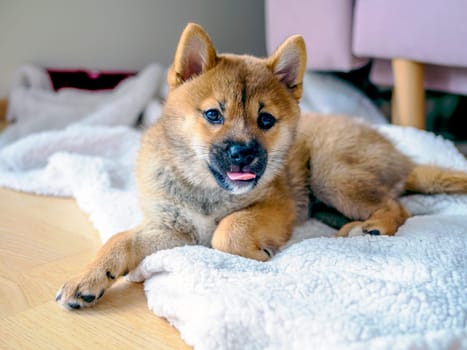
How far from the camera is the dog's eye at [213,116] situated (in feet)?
3.75

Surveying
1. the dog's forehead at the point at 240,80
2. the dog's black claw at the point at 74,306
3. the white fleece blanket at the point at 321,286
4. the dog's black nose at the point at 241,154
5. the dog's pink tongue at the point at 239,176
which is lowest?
the dog's black claw at the point at 74,306

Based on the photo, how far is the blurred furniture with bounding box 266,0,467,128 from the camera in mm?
1674

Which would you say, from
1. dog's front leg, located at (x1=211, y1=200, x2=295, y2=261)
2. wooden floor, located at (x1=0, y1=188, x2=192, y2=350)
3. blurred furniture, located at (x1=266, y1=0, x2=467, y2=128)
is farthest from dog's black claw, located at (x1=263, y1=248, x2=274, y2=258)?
blurred furniture, located at (x1=266, y1=0, x2=467, y2=128)

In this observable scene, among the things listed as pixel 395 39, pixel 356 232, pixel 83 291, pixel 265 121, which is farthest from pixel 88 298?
pixel 395 39

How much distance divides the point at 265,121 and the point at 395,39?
837mm

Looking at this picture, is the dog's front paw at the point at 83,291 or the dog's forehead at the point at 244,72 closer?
the dog's front paw at the point at 83,291

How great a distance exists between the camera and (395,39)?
5.89 feet

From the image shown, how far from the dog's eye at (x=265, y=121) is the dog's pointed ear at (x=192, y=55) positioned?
164mm

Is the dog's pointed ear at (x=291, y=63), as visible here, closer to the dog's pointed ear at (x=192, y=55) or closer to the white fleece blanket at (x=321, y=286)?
the dog's pointed ear at (x=192, y=55)

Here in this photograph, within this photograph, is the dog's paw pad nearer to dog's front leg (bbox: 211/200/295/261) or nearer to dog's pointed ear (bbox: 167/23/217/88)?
dog's front leg (bbox: 211/200/295/261)

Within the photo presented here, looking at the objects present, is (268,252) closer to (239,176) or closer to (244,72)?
(239,176)

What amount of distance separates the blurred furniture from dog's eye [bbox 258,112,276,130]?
2.62ft

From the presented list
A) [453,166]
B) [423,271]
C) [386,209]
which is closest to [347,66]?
[453,166]

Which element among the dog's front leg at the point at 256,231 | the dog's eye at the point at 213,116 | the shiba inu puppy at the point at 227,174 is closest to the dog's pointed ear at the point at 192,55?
the shiba inu puppy at the point at 227,174
